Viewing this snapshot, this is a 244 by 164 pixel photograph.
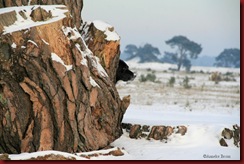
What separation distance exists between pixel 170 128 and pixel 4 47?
10.5ft

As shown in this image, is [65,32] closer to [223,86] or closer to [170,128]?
[170,128]

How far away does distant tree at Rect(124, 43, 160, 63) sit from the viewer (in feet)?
148

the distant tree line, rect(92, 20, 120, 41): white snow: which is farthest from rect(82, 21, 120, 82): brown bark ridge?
the distant tree line

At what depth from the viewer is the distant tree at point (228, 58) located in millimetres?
36581

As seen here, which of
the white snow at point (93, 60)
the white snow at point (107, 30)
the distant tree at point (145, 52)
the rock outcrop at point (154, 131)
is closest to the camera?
the white snow at point (93, 60)

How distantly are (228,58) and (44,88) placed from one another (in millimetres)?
32112

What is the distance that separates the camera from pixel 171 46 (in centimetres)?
4331

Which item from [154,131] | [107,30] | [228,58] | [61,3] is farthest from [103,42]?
[228,58]

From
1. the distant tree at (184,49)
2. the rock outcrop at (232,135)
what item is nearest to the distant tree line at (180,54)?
the distant tree at (184,49)

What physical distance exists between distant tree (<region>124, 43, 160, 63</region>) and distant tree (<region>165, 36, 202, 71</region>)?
7.81ft

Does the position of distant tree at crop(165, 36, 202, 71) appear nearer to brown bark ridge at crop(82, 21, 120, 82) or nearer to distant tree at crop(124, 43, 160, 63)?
distant tree at crop(124, 43, 160, 63)

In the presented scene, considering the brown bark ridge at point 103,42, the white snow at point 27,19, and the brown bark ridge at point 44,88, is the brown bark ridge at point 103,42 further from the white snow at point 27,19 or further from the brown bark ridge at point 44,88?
the white snow at point 27,19

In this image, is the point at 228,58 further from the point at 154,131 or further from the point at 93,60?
the point at 93,60

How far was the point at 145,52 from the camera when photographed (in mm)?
45656
